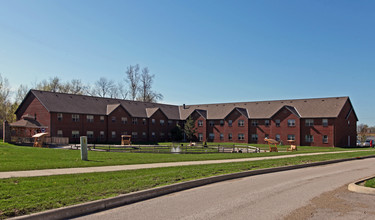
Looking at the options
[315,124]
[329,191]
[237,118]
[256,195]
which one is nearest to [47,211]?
[256,195]

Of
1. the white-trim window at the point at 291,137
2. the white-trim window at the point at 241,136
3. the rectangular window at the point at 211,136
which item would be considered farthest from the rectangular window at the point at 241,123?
the white-trim window at the point at 291,137

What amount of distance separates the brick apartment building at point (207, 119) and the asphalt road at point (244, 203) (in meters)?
44.0

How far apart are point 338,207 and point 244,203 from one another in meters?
2.66

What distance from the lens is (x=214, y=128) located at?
70.3 metres

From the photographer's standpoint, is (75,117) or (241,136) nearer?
(75,117)

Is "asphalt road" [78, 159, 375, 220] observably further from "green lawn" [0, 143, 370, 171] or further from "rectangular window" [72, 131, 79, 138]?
"rectangular window" [72, 131, 79, 138]

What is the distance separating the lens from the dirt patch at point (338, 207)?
347 inches

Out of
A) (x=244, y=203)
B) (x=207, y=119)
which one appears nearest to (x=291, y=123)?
(x=207, y=119)

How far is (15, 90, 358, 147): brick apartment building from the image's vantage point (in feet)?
175

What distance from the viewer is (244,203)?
10.1 m

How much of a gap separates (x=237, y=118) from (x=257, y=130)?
186 inches

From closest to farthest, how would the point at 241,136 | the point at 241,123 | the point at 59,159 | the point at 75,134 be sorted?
the point at 59,159, the point at 75,134, the point at 241,136, the point at 241,123

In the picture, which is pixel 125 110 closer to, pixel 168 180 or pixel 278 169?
pixel 278 169

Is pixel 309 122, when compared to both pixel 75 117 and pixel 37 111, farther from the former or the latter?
pixel 37 111
